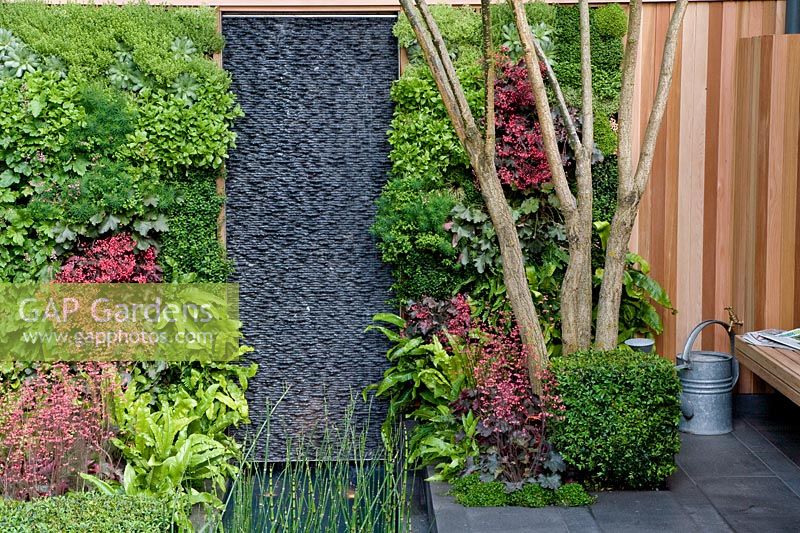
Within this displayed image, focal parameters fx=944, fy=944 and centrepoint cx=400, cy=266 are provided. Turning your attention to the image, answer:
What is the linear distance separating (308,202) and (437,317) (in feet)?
4.06

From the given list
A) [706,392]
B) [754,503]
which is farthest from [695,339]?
[754,503]

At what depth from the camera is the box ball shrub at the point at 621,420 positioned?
5.25 meters

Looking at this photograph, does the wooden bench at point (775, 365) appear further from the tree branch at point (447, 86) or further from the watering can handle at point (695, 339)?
the tree branch at point (447, 86)

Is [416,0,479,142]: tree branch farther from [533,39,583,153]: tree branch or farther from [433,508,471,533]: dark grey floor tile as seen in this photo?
→ [433,508,471,533]: dark grey floor tile

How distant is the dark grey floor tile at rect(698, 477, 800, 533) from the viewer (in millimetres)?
4879

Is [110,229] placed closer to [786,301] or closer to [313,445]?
[313,445]

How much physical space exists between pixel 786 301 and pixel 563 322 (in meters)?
1.91

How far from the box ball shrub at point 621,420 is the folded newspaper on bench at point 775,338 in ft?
4.30

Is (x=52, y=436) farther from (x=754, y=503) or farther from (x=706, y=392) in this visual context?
(x=706, y=392)

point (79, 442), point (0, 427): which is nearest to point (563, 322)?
point (79, 442)

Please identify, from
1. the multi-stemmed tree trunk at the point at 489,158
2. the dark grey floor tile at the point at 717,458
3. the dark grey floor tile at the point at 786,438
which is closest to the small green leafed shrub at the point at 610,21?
the multi-stemmed tree trunk at the point at 489,158

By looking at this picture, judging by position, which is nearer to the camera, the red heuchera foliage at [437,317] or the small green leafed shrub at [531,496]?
the small green leafed shrub at [531,496]

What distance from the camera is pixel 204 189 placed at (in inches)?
257

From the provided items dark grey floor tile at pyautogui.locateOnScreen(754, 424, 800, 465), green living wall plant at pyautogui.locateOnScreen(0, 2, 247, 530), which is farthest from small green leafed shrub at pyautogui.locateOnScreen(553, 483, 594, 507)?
green living wall plant at pyautogui.locateOnScreen(0, 2, 247, 530)
